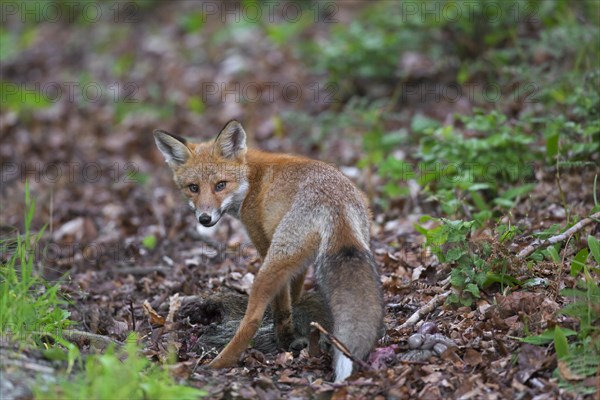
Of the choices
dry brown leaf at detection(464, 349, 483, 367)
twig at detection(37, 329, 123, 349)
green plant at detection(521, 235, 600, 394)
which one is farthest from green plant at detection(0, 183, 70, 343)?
green plant at detection(521, 235, 600, 394)

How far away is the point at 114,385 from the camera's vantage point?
4.47 metres

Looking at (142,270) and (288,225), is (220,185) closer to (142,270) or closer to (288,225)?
(288,225)

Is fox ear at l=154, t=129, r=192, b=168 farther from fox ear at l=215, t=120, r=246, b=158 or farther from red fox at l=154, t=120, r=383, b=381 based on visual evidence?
fox ear at l=215, t=120, r=246, b=158

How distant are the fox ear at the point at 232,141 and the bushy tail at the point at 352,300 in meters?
1.98

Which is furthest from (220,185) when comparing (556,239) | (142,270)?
(556,239)

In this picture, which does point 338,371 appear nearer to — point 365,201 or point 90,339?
point 365,201

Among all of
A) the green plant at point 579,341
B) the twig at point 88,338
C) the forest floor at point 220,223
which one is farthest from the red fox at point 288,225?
the green plant at point 579,341

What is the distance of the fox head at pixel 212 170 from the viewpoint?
6.79 m

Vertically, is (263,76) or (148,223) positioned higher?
(263,76)

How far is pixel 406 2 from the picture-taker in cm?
1330

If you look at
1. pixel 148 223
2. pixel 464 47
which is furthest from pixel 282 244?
pixel 464 47

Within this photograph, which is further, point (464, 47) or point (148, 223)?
point (464, 47)

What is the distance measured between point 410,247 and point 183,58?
10.2 metres

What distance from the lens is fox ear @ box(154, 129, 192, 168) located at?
7152 millimetres
